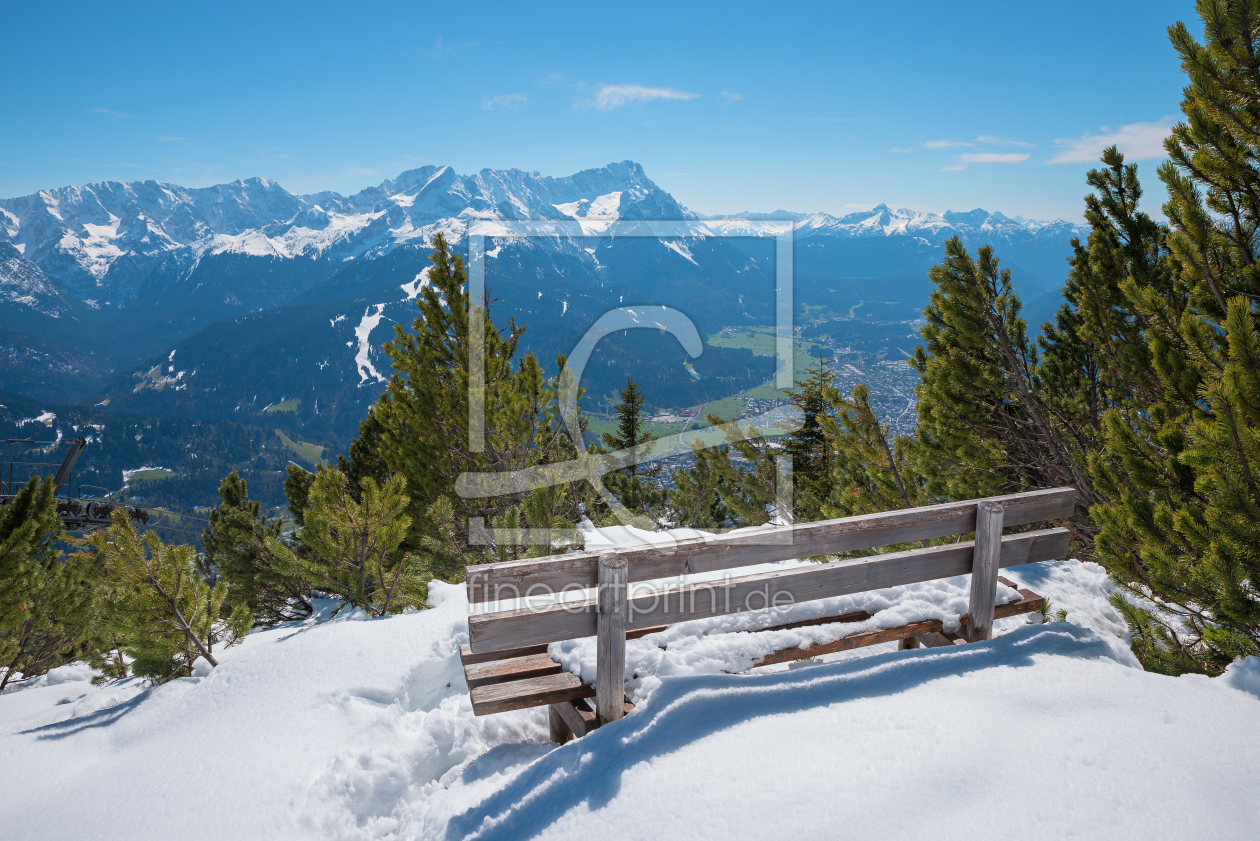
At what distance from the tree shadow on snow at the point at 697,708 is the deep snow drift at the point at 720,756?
0.01 metres

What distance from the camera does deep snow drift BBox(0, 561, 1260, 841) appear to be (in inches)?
123

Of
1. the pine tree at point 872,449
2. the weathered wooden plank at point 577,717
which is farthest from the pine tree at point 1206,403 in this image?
the pine tree at point 872,449

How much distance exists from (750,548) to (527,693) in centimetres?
175

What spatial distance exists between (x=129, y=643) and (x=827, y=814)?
7.73m

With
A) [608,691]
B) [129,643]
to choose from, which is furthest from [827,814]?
[129,643]

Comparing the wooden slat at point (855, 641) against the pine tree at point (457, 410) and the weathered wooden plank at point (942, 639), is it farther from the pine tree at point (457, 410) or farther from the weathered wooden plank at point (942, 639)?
the pine tree at point (457, 410)

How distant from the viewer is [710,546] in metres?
Answer: 4.27

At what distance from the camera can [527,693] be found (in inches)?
161

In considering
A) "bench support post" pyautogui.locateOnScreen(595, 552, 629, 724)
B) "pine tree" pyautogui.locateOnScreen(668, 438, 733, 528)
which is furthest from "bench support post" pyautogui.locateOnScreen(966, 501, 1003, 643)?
"pine tree" pyautogui.locateOnScreen(668, 438, 733, 528)

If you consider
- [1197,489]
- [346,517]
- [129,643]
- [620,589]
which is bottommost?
[129,643]

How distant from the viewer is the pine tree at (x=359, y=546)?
28.4 feet

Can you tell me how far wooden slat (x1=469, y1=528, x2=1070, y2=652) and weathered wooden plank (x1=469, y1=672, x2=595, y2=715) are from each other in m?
0.46

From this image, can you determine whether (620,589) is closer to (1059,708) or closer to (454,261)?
(1059,708)

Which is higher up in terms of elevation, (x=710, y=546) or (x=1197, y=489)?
(x=1197, y=489)
